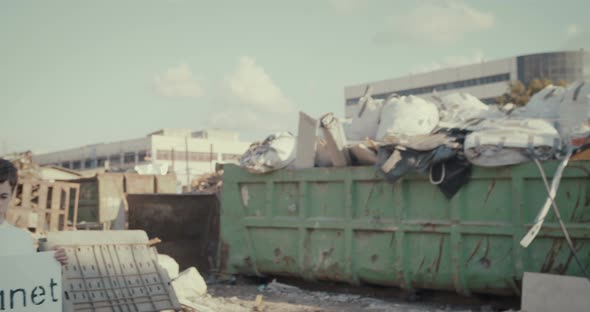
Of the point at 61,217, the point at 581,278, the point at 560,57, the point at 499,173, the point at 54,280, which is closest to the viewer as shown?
the point at 54,280

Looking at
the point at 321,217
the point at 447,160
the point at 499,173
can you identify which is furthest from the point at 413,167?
the point at 321,217

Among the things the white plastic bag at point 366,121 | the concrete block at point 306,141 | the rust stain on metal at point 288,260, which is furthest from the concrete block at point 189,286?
the white plastic bag at point 366,121

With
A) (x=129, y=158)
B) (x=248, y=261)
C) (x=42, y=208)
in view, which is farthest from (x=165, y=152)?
(x=248, y=261)

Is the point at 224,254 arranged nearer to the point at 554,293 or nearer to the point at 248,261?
the point at 248,261

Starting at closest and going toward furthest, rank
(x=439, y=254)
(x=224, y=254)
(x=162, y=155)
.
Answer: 1. (x=439, y=254)
2. (x=224, y=254)
3. (x=162, y=155)

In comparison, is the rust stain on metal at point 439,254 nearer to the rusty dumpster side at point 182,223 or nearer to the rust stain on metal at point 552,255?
the rust stain on metal at point 552,255

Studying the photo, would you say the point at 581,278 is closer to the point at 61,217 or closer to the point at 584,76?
the point at 61,217

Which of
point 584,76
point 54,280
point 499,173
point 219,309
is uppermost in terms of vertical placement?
point 584,76

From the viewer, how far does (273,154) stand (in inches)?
280

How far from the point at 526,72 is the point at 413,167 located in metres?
44.9

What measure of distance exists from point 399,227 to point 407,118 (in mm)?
1155

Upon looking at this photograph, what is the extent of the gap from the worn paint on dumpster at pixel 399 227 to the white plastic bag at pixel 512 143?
11 centimetres

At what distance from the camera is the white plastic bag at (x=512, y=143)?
555cm

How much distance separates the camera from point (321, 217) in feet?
22.6
